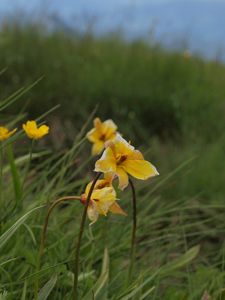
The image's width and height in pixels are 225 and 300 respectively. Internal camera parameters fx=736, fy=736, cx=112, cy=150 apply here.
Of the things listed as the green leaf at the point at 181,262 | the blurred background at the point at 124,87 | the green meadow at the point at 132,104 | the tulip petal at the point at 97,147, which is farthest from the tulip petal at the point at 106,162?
the blurred background at the point at 124,87

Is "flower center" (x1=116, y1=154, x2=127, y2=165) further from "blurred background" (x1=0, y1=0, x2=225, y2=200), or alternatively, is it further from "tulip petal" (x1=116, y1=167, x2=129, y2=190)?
"blurred background" (x1=0, y1=0, x2=225, y2=200)

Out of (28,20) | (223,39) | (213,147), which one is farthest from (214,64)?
(213,147)

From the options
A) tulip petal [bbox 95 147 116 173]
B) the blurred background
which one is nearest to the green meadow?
the blurred background

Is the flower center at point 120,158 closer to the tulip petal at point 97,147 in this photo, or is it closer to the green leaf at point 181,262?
the tulip petal at point 97,147

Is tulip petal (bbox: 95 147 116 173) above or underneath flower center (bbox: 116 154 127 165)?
above

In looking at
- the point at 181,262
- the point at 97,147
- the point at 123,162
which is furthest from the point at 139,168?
the point at 181,262

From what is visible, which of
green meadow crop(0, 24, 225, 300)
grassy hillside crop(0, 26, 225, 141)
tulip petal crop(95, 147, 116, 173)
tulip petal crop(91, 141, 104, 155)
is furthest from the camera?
grassy hillside crop(0, 26, 225, 141)

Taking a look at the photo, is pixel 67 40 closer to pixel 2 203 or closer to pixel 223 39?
pixel 223 39

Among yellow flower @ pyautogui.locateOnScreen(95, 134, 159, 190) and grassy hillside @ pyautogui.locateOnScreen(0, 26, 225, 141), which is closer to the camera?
yellow flower @ pyautogui.locateOnScreen(95, 134, 159, 190)
